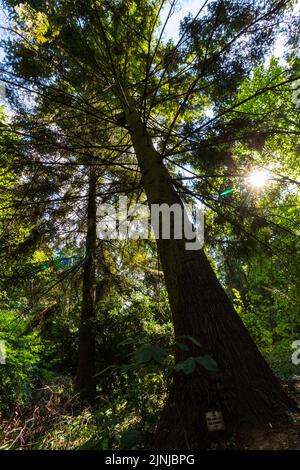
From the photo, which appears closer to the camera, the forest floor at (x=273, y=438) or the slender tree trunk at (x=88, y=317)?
the forest floor at (x=273, y=438)

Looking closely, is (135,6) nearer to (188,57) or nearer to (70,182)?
(188,57)

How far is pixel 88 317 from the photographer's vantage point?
803 cm

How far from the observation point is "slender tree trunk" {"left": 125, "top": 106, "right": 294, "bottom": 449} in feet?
7.33

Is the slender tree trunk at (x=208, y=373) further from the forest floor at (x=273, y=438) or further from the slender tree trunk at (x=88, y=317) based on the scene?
the slender tree trunk at (x=88, y=317)

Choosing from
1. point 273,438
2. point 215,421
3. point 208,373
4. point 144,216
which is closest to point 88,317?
point 144,216

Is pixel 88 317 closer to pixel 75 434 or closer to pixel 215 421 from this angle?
pixel 75 434

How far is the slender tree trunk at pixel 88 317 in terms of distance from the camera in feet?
24.6

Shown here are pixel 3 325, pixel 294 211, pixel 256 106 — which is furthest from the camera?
pixel 256 106

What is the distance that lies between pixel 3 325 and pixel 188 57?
314 inches

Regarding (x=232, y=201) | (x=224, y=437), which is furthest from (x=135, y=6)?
(x=224, y=437)

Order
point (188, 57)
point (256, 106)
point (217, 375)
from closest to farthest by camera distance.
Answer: point (217, 375) < point (188, 57) < point (256, 106)

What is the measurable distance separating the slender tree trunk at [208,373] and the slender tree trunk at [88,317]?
4.44 m

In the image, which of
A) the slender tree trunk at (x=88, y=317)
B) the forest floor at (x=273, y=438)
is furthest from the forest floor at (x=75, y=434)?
the slender tree trunk at (x=88, y=317)
